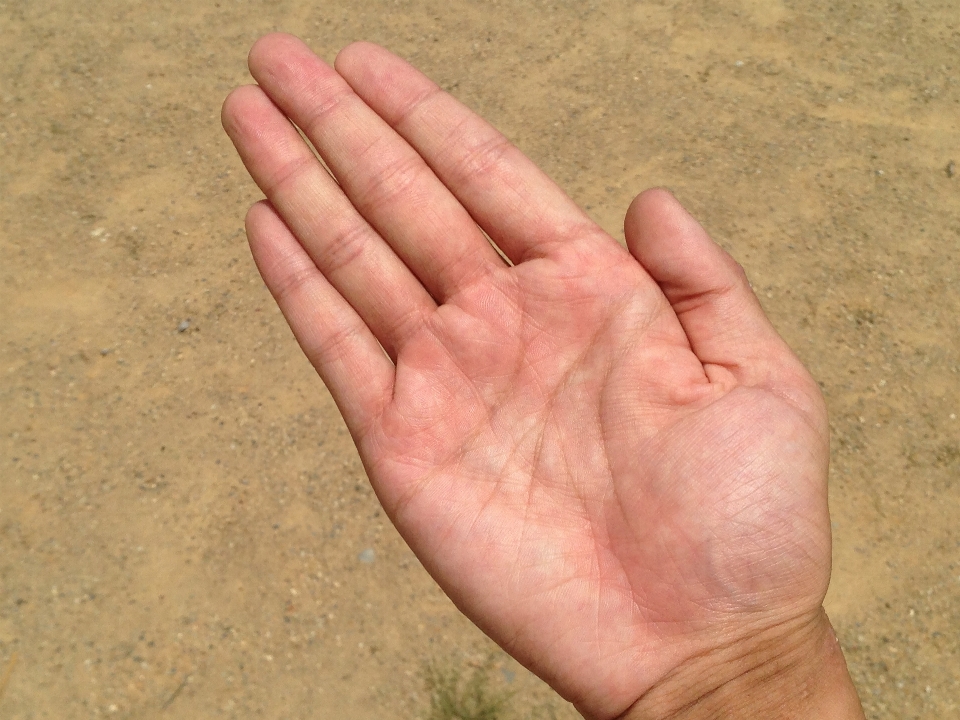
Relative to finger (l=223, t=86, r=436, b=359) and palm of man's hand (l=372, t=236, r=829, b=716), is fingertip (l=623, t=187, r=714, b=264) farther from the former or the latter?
finger (l=223, t=86, r=436, b=359)

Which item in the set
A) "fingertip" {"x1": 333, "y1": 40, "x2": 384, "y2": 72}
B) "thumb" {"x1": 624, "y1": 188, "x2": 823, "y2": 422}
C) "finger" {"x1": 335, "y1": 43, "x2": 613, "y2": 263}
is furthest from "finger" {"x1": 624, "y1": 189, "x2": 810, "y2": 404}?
"fingertip" {"x1": 333, "y1": 40, "x2": 384, "y2": 72}

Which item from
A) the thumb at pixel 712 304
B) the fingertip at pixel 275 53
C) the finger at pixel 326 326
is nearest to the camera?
the thumb at pixel 712 304

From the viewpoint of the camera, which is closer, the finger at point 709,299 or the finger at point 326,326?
the finger at point 709,299

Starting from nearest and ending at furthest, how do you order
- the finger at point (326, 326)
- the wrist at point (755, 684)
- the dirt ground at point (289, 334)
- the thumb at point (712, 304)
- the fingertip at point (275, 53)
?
the wrist at point (755, 684)
the thumb at point (712, 304)
the finger at point (326, 326)
the fingertip at point (275, 53)
the dirt ground at point (289, 334)

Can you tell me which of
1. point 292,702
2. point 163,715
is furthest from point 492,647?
point 163,715

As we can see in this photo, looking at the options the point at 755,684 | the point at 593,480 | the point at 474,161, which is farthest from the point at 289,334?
the point at 755,684

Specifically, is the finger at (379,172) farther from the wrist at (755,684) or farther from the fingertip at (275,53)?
the wrist at (755,684)

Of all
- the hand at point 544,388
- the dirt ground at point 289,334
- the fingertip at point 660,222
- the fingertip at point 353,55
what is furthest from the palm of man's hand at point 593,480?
the dirt ground at point 289,334

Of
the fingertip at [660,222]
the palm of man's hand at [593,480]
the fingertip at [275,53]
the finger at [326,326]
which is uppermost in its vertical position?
the fingertip at [275,53]

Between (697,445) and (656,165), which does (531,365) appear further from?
(656,165)
